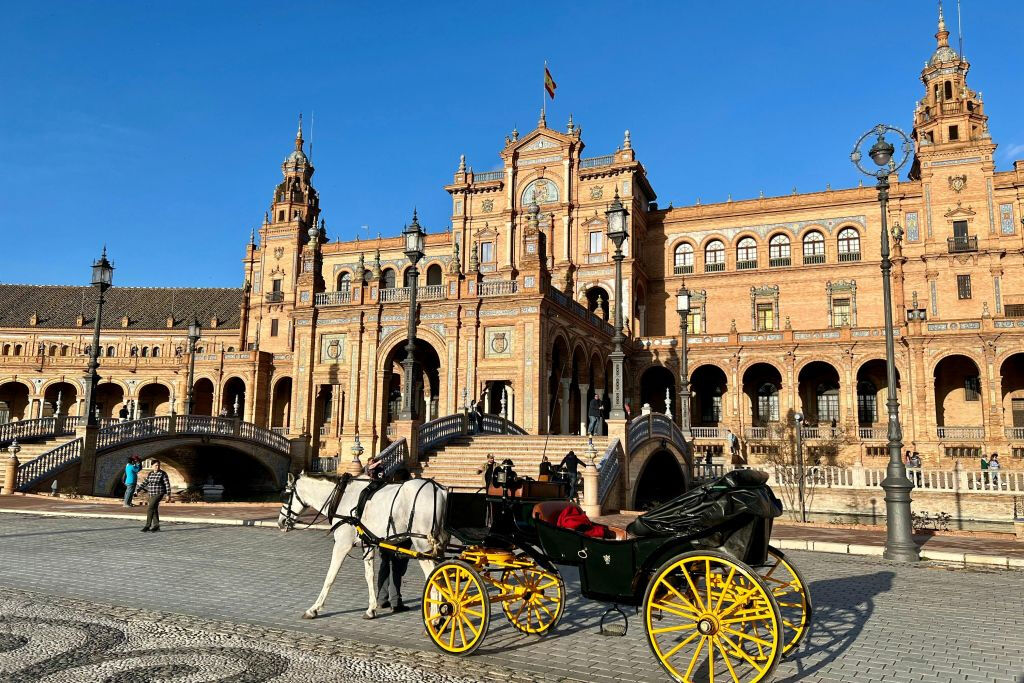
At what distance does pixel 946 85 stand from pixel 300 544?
50442 mm

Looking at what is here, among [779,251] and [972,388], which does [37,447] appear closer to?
[779,251]

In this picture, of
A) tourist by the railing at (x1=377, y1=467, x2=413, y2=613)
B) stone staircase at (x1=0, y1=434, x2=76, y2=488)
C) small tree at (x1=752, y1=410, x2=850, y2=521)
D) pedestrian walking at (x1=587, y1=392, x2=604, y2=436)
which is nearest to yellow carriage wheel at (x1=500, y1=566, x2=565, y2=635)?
tourist by the railing at (x1=377, y1=467, x2=413, y2=613)

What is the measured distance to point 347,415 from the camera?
3356 centimetres

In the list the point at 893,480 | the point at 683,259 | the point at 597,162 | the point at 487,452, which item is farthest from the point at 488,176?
the point at 893,480

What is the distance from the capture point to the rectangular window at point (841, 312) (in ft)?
151

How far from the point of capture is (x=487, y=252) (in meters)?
49.8

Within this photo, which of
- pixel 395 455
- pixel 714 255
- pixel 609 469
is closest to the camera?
pixel 609 469

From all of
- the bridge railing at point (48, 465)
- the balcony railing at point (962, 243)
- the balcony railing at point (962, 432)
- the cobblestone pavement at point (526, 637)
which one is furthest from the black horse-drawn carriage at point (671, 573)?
the balcony railing at point (962, 243)

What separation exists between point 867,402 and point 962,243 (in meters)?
11.2

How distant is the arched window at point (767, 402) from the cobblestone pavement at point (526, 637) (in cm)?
3394

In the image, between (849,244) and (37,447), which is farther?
(849,244)

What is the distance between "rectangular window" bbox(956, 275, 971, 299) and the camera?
43.1 meters

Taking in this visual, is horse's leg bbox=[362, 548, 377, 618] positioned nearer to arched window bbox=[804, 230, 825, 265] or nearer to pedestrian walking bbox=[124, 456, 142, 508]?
pedestrian walking bbox=[124, 456, 142, 508]

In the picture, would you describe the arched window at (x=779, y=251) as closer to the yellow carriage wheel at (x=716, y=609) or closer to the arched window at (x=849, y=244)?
the arched window at (x=849, y=244)
